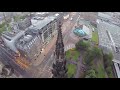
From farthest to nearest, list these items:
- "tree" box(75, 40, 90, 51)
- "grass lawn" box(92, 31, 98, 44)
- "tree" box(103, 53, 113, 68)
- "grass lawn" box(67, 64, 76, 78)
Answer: "grass lawn" box(92, 31, 98, 44) → "tree" box(75, 40, 90, 51) → "tree" box(103, 53, 113, 68) → "grass lawn" box(67, 64, 76, 78)

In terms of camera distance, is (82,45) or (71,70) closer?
(71,70)

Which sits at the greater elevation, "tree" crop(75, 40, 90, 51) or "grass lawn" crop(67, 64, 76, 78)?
"tree" crop(75, 40, 90, 51)

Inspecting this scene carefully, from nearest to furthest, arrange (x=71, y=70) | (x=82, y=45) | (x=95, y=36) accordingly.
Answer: (x=71, y=70) → (x=82, y=45) → (x=95, y=36)

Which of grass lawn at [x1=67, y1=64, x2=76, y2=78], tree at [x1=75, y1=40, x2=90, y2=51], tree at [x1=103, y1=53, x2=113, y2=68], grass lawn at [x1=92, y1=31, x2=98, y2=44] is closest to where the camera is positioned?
grass lawn at [x1=67, y1=64, x2=76, y2=78]

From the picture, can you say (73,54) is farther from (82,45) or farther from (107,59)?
(107,59)

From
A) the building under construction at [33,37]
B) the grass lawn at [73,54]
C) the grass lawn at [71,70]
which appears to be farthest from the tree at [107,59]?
the building under construction at [33,37]

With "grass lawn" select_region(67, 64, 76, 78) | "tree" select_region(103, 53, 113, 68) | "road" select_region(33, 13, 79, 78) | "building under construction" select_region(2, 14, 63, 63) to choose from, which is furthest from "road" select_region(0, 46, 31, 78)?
"tree" select_region(103, 53, 113, 68)

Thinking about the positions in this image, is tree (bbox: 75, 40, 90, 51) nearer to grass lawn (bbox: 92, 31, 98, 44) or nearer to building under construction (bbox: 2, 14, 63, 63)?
grass lawn (bbox: 92, 31, 98, 44)

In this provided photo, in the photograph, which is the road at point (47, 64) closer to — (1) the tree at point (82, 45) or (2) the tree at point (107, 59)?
(1) the tree at point (82, 45)

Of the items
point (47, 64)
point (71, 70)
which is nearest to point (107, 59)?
point (71, 70)

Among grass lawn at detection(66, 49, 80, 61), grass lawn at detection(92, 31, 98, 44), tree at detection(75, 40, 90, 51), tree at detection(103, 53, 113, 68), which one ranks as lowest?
tree at detection(103, 53, 113, 68)

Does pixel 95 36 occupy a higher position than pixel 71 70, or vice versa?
pixel 95 36
